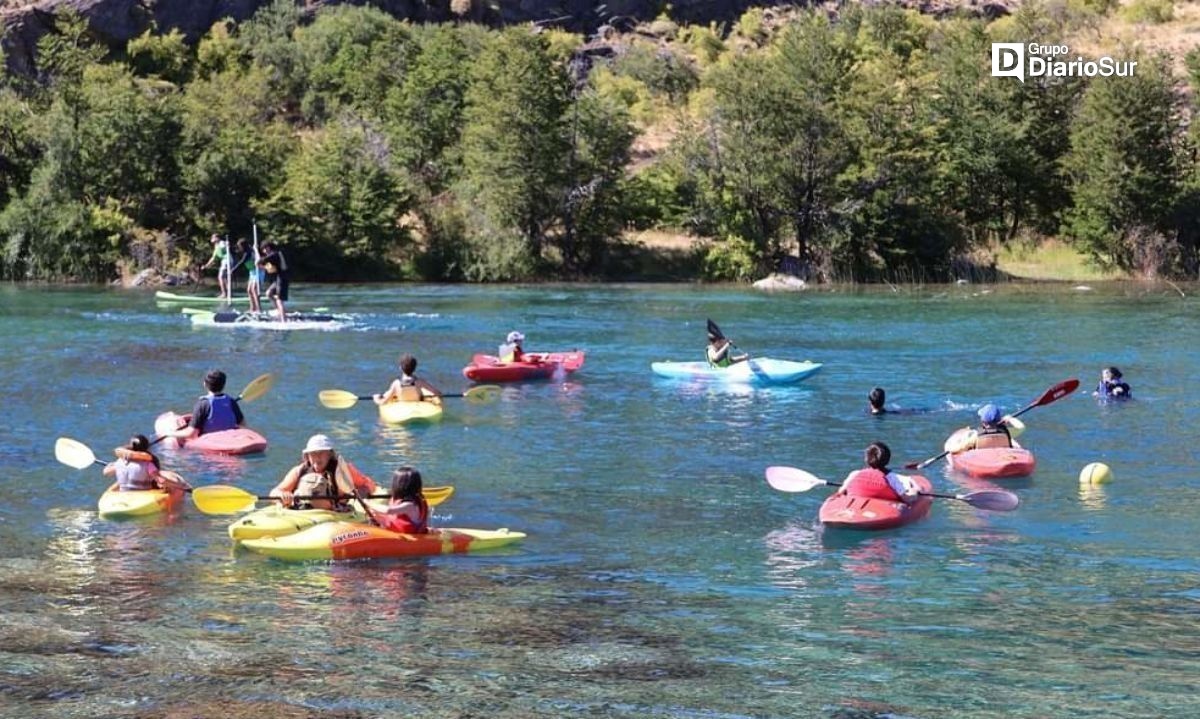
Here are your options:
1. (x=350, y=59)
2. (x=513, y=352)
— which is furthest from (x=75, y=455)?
(x=350, y=59)

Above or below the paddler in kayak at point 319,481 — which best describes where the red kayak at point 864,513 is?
below

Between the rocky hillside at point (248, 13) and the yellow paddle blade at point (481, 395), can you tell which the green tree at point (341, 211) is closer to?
the rocky hillside at point (248, 13)

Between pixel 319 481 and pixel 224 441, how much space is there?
497cm

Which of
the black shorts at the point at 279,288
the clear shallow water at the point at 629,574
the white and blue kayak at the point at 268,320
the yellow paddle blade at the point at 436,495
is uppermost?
the black shorts at the point at 279,288

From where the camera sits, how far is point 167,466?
1770 centimetres

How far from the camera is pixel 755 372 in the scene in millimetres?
25734

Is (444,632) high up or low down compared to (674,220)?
down

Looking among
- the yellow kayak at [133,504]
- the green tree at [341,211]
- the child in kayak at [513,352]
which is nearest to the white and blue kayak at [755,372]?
the child in kayak at [513,352]

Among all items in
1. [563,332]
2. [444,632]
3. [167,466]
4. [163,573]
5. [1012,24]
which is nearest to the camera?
[444,632]

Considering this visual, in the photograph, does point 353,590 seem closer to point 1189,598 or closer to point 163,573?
point 163,573

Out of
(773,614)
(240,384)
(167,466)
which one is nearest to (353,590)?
(773,614)

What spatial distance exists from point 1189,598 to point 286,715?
7096 millimetres

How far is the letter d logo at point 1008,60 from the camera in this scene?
60.4 meters

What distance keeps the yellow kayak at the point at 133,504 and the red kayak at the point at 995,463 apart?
28.9 ft
